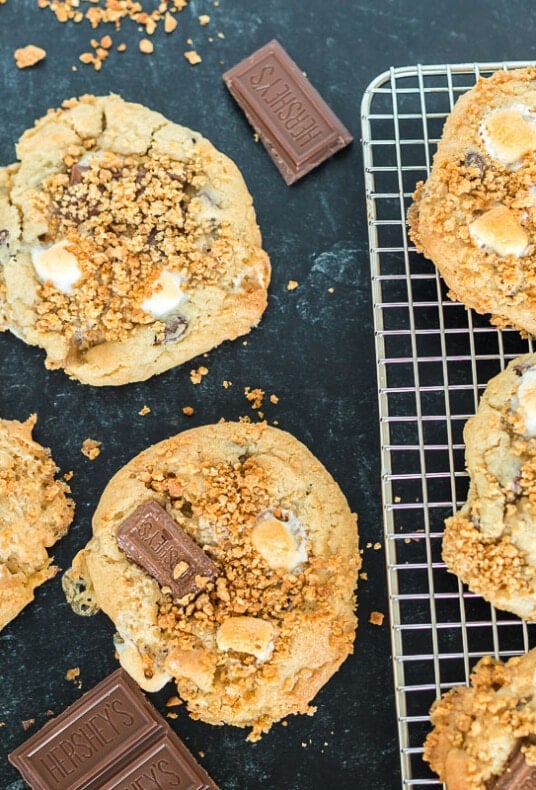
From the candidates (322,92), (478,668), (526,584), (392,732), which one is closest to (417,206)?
(322,92)

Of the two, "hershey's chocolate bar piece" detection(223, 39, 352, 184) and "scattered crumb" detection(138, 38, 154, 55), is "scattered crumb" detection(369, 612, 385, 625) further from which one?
"scattered crumb" detection(138, 38, 154, 55)

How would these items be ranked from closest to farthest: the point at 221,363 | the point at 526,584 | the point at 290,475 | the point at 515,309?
the point at 526,584
the point at 515,309
the point at 290,475
the point at 221,363

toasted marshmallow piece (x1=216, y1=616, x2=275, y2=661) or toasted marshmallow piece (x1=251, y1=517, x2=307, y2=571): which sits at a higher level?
toasted marshmallow piece (x1=251, y1=517, x2=307, y2=571)

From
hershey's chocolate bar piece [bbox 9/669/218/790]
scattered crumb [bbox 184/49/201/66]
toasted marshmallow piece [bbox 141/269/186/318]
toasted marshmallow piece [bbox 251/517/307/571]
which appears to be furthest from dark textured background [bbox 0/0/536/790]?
toasted marshmallow piece [bbox 251/517/307/571]

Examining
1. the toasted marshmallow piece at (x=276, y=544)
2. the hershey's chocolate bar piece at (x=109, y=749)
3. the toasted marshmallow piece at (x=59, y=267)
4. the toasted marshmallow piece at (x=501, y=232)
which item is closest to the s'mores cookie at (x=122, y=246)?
the toasted marshmallow piece at (x=59, y=267)

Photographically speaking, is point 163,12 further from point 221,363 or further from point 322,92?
point 221,363

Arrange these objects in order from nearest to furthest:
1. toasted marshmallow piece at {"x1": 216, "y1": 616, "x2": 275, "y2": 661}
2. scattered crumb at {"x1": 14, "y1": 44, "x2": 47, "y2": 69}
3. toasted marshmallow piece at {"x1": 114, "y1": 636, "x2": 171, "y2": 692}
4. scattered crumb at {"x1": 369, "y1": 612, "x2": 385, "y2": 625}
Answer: toasted marshmallow piece at {"x1": 216, "y1": 616, "x2": 275, "y2": 661}
toasted marshmallow piece at {"x1": 114, "y1": 636, "x2": 171, "y2": 692}
scattered crumb at {"x1": 369, "y1": 612, "x2": 385, "y2": 625}
scattered crumb at {"x1": 14, "y1": 44, "x2": 47, "y2": 69}

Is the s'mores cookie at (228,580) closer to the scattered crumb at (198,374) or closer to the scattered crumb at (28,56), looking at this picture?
the scattered crumb at (198,374)

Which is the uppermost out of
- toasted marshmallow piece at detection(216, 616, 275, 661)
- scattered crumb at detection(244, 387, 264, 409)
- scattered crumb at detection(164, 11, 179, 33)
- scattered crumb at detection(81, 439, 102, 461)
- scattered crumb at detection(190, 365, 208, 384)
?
scattered crumb at detection(164, 11, 179, 33)
